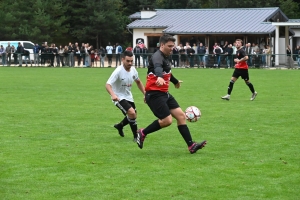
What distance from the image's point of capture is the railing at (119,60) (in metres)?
43.7

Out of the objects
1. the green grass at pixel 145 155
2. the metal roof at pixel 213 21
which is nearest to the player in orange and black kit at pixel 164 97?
the green grass at pixel 145 155

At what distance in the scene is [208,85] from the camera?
2812cm

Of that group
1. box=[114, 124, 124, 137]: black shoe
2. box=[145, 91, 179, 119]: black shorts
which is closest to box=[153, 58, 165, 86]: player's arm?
box=[145, 91, 179, 119]: black shorts

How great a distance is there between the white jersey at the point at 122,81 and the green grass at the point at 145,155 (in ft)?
2.76

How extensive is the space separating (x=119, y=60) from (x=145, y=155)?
124ft

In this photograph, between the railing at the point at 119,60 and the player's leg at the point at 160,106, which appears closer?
the player's leg at the point at 160,106

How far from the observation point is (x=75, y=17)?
239ft

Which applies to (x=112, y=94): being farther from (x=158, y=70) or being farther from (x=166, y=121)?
(x=158, y=70)

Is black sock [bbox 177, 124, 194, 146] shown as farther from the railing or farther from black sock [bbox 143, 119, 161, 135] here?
the railing

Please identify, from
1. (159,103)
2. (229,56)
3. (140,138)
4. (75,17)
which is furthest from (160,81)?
(75,17)

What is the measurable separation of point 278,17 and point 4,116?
46040 mm

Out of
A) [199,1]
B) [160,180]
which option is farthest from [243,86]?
[199,1]

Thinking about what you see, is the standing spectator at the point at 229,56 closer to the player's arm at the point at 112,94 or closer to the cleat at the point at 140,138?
the player's arm at the point at 112,94

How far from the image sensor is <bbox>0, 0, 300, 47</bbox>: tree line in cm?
6781
